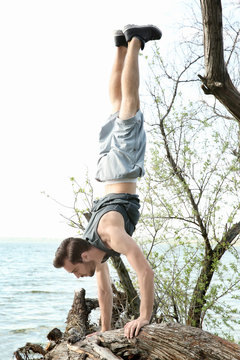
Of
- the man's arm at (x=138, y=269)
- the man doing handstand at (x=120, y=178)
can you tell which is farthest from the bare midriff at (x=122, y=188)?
the man's arm at (x=138, y=269)

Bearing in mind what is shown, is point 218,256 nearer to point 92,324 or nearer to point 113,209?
point 92,324

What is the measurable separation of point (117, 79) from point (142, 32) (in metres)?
0.43

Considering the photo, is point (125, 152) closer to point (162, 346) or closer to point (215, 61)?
point (215, 61)

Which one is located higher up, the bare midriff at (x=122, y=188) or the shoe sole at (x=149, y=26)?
the shoe sole at (x=149, y=26)

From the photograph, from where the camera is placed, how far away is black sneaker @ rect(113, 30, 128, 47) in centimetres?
334

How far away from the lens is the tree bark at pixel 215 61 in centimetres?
309

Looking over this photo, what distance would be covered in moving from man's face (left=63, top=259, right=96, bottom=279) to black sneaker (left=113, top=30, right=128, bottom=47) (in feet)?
5.35

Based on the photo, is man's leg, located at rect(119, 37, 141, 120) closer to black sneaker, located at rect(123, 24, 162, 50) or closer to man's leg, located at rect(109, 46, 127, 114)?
black sneaker, located at rect(123, 24, 162, 50)

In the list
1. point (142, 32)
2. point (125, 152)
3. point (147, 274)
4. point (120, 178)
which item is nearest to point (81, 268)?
point (147, 274)

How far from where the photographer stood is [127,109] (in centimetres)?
308

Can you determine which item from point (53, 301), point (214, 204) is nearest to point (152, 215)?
point (214, 204)

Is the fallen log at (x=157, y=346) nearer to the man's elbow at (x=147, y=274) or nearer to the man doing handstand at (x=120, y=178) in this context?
the man's elbow at (x=147, y=274)

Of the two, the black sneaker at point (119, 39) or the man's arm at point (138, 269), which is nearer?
the man's arm at point (138, 269)

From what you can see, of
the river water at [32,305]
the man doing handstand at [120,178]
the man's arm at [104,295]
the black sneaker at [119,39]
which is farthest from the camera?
the river water at [32,305]
